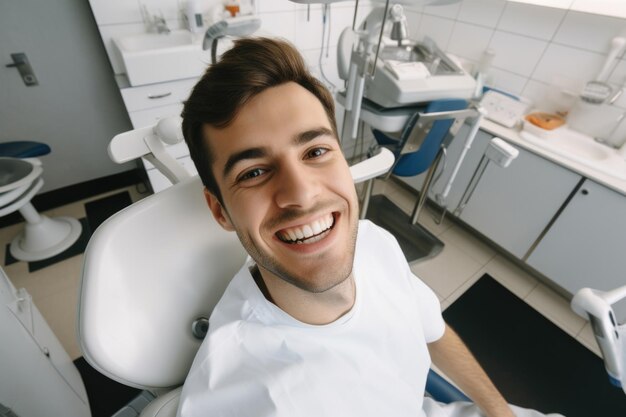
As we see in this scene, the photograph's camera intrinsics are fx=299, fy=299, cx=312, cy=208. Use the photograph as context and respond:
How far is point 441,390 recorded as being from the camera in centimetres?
94

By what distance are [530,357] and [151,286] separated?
77.5 inches

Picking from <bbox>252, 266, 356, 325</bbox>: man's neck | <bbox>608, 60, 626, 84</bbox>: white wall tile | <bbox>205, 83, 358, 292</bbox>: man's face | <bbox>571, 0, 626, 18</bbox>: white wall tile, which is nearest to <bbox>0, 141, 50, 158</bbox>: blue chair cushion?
<bbox>205, 83, 358, 292</bbox>: man's face

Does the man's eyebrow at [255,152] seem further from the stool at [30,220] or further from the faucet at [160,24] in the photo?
the faucet at [160,24]

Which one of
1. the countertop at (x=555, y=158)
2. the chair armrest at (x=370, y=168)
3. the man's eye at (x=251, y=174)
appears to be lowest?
the countertop at (x=555, y=158)

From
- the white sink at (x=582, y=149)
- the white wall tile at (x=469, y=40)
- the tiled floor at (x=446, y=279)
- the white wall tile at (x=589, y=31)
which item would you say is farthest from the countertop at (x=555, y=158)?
the tiled floor at (x=446, y=279)

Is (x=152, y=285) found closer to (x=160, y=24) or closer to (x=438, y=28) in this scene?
(x=160, y=24)

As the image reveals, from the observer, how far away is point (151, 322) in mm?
633

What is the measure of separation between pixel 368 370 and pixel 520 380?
1345 millimetres

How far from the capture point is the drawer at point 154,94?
1808 millimetres

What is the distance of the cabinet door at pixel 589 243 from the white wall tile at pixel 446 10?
65.8 inches

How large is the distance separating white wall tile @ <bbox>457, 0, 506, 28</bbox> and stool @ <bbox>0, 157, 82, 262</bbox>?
124 inches

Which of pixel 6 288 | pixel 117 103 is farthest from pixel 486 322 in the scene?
pixel 117 103

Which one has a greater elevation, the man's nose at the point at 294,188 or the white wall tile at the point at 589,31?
the white wall tile at the point at 589,31

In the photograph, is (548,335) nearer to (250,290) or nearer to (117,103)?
(250,290)
